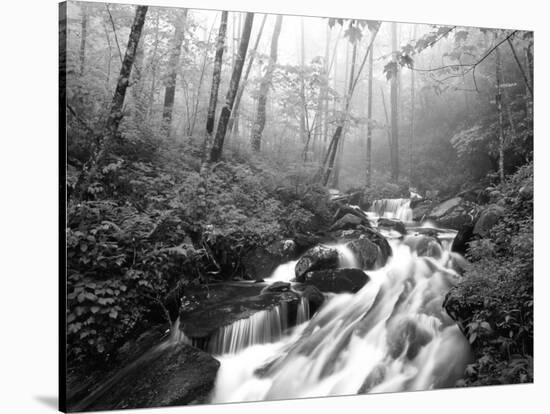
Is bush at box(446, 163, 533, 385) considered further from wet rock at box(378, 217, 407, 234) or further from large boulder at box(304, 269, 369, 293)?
large boulder at box(304, 269, 369, 293)

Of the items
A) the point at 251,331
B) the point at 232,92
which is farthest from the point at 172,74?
the point at 251,331

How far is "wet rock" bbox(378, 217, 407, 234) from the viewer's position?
4.76 metres

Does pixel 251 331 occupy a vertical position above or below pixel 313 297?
below

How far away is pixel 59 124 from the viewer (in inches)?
144

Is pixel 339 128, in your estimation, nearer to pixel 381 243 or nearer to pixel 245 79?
pixel 245 79

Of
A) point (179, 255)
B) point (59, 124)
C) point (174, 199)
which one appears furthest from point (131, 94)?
point (179, 255)

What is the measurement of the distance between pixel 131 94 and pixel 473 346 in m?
3.73

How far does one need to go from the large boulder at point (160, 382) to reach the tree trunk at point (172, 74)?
6.09ft

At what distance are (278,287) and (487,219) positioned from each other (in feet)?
7.29

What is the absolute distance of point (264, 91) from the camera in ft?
14.3

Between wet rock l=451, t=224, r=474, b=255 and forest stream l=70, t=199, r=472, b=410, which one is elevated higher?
wet rock l=451, t=224, r=474, b=255

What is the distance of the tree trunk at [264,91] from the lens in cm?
434

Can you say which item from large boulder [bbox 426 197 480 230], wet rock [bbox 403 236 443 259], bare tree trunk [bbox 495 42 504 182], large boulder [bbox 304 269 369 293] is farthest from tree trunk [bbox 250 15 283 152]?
bare tree trunk [bbox 495 42 504 182]

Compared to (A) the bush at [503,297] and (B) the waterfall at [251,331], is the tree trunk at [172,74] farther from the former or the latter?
(A) the bush at [503,297]
